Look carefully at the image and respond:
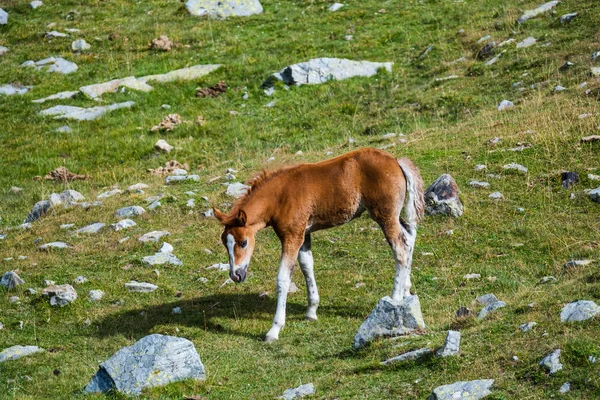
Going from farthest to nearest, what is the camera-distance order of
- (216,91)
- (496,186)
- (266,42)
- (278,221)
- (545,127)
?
(266,42) → (216,91) → (545,127) → (496,186) → (278,221)

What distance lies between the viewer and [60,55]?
32.2 meters

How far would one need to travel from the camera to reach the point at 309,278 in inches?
529

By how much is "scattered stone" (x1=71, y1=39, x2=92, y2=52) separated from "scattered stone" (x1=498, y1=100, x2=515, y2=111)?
17052 millimetres

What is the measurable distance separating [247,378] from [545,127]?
36.3 feet

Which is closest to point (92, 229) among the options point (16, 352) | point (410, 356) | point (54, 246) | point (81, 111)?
point (54, 246)

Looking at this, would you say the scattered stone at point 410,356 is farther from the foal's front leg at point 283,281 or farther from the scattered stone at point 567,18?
the scattered stone at point 567,18

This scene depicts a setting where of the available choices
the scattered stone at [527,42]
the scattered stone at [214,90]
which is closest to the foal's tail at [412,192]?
the scattered stone at [527,42]

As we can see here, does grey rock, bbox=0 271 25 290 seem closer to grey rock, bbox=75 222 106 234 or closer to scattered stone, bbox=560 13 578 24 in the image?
grey rock, bbox=75 222 106 234

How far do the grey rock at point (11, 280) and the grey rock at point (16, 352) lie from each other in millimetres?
2851

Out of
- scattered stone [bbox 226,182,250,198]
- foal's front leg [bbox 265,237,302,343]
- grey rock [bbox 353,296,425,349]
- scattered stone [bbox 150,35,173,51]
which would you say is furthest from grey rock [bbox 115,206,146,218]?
scattered stone [bbox 150,35,173,51]

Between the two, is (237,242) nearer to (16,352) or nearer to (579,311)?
(16,352)

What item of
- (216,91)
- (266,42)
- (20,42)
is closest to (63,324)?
(216,91)

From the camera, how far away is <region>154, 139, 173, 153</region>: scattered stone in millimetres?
24656

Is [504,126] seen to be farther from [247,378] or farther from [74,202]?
[247,378]
